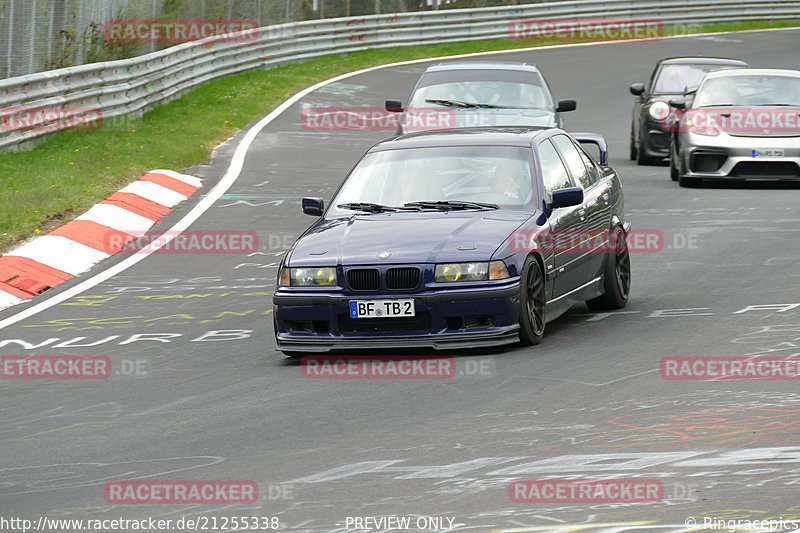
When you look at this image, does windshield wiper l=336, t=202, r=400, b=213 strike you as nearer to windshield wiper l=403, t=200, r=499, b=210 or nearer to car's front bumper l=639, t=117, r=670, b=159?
windshield wiper l=403, t=200, r=499, b=210

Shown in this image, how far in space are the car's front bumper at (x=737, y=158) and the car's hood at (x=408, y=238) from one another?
8.81m

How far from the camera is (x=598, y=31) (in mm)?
41656

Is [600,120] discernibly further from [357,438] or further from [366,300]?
[357,438]

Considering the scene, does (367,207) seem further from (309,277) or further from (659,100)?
(659,100)

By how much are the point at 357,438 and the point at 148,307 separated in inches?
201

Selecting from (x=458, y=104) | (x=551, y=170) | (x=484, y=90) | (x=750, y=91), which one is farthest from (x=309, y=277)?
(x=750, y=91)

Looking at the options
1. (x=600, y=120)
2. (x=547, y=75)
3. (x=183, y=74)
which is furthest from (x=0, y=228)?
(x=547, y=75)

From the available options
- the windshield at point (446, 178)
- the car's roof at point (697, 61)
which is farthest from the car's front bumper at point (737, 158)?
the windshield at point (446, 178)

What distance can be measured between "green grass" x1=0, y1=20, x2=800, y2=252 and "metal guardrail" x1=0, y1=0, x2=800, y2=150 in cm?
30

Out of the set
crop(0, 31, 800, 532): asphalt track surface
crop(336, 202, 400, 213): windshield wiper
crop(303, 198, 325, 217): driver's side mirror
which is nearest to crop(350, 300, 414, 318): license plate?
crop(0, 31, 800, 532): asphalt track surface

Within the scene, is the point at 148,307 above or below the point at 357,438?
below

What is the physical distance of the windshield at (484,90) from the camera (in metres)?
18.2

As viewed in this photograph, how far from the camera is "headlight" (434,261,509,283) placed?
9.05m

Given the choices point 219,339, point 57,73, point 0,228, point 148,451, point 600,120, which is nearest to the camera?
point 148,451
